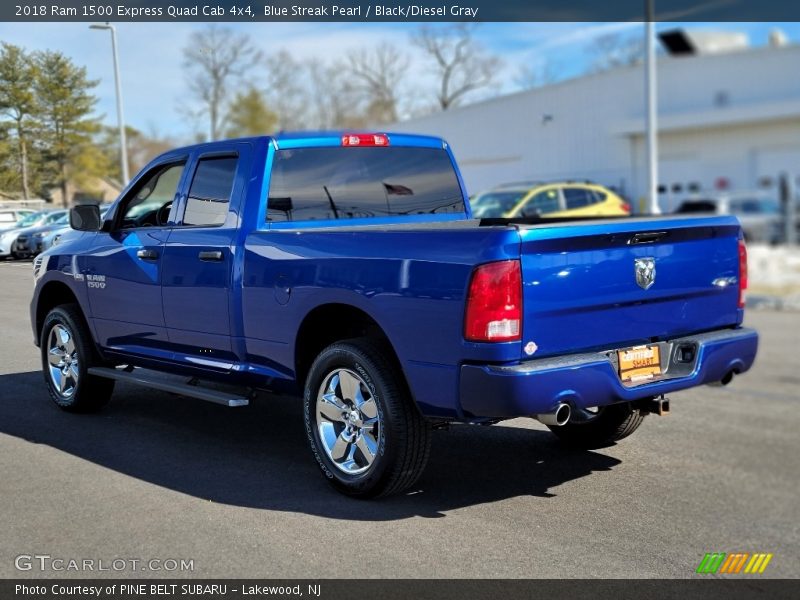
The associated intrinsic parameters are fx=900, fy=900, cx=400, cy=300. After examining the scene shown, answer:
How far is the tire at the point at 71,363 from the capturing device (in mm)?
6742

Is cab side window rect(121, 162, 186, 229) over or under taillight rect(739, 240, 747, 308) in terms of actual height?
over

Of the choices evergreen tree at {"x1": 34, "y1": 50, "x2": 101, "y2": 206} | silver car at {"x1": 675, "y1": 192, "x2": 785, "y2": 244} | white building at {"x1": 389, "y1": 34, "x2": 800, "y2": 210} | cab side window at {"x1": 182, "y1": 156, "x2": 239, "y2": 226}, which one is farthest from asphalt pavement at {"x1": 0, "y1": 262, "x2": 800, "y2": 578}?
white building at {"x1": 389, "y1": 34, "x2": 800, "y2": 210}

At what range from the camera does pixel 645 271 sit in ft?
15.2

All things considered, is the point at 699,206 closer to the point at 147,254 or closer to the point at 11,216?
the point at 147,254

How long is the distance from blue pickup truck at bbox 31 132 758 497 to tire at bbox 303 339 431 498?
0.04 feet

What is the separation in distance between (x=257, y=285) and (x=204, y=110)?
5883 mm

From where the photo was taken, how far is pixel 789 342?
994 cm

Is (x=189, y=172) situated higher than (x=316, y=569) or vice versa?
(x=189, y=172)

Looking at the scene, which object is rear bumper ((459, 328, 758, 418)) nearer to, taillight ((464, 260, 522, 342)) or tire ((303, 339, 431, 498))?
taillight ((464, 260, 522, 342))

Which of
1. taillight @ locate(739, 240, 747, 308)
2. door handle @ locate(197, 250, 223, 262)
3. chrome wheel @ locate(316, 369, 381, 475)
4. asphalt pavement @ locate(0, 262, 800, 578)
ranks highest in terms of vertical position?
door handle @ locate(197, 250, 223, 262)

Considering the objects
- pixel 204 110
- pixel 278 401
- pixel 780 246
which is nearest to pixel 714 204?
pixel 780 246

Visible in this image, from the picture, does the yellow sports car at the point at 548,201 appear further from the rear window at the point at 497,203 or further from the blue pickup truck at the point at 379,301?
the blue pickup truck at the point at 379,301

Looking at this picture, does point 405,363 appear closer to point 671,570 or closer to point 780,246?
point 671,570

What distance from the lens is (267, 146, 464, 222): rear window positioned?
571 cm
